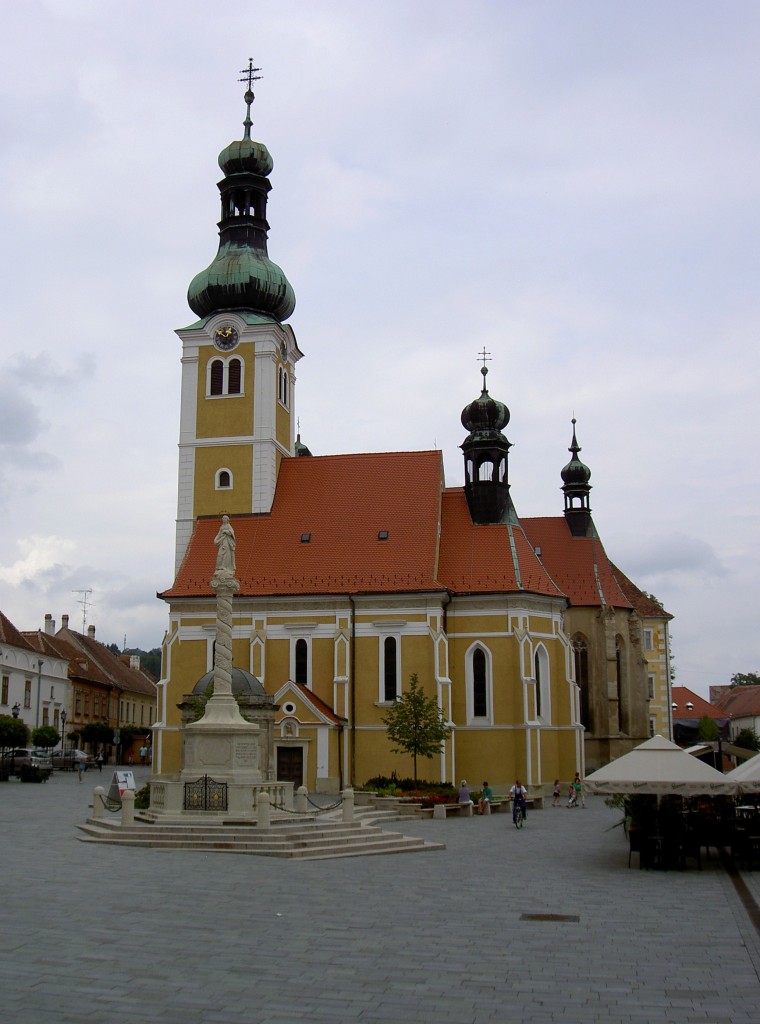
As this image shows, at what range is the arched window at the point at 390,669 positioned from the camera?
4138cm

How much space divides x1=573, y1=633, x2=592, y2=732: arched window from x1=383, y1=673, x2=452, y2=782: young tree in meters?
15.3

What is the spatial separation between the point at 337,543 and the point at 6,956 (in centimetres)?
3385

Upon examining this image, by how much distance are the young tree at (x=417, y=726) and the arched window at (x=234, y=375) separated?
55.4 ft

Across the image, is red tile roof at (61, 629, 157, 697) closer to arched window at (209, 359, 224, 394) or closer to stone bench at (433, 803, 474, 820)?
arched window at (209, 359, 224, 394)

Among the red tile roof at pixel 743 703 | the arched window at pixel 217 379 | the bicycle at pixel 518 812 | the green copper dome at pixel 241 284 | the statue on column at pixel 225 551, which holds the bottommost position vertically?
the bicycle at pixel 518 812

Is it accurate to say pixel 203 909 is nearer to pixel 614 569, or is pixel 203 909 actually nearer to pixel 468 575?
pixel 468 575

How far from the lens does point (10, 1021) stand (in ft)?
26.6

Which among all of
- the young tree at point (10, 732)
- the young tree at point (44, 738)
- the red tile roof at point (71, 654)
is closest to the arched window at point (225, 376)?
the young tree at point (10, 732)

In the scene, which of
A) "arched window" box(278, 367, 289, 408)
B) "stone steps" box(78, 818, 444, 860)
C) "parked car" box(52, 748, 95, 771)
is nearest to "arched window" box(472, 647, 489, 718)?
"arched window" box(278, 367, 289, 408)

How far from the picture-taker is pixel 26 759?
50.5 meters

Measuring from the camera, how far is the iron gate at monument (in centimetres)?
2345

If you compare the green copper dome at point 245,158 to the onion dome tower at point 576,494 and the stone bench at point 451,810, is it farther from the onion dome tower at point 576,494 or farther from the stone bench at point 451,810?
the stone bench at point 451,810

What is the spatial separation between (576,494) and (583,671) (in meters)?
9.99

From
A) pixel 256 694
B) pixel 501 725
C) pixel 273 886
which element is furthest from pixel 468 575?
pixel 273 886
